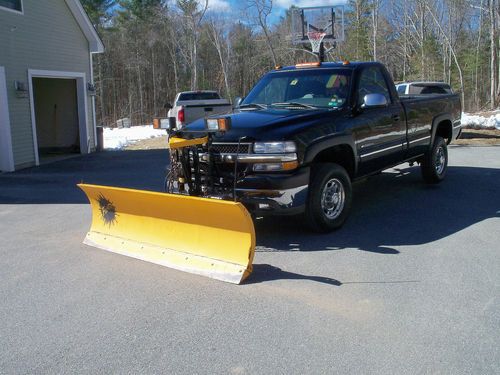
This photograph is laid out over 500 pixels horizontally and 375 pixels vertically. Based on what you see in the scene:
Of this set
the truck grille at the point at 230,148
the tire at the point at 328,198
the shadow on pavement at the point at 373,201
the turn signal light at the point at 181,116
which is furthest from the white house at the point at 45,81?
the tire at the point at 328,198

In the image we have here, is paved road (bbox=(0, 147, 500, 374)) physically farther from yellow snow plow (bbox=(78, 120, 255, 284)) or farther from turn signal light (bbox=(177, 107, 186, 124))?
turn signal light (bbox=(177, 107, 186, 124))

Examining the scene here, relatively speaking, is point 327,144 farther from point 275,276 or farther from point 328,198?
point 275,276

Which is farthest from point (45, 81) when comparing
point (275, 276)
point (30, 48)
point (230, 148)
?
point (275, 276)

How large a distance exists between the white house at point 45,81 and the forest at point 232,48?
27.0 m

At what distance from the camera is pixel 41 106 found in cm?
1714

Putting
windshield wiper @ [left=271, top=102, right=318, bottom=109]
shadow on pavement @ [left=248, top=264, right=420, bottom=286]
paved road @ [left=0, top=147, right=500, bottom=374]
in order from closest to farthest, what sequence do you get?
paved road @ [left=0, top=147, right=500, bottom=374] → shadow on pavement @ [left=248, top=264, right=420, bottom=286] → windshield wiper @ [left=271, top=102, right=318, bottom=109]

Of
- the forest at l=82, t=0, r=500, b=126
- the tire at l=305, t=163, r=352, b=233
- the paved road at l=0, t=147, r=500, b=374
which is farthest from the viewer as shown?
the forest at l=82, t=0, r=500, b=126

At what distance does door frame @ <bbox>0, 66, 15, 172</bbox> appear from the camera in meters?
12.8

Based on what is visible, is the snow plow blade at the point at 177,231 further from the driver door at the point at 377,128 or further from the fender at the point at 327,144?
the driver door at the point at 377,128

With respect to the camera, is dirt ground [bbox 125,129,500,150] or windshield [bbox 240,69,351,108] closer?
windshield [bbox 240,69,351,108]

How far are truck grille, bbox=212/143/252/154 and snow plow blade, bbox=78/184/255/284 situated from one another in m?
0.91

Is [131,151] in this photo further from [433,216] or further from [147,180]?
[433,216]

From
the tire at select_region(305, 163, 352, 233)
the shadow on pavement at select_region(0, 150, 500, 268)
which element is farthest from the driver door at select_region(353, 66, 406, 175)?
the shadow on pavement at select_region(0, 150, 500, 268)

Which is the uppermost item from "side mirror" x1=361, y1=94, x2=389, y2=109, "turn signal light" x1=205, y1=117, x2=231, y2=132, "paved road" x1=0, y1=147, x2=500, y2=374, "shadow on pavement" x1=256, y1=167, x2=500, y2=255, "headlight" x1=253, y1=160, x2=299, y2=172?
"side mirror" x1=361, y1=94, x2=389, y2=109
